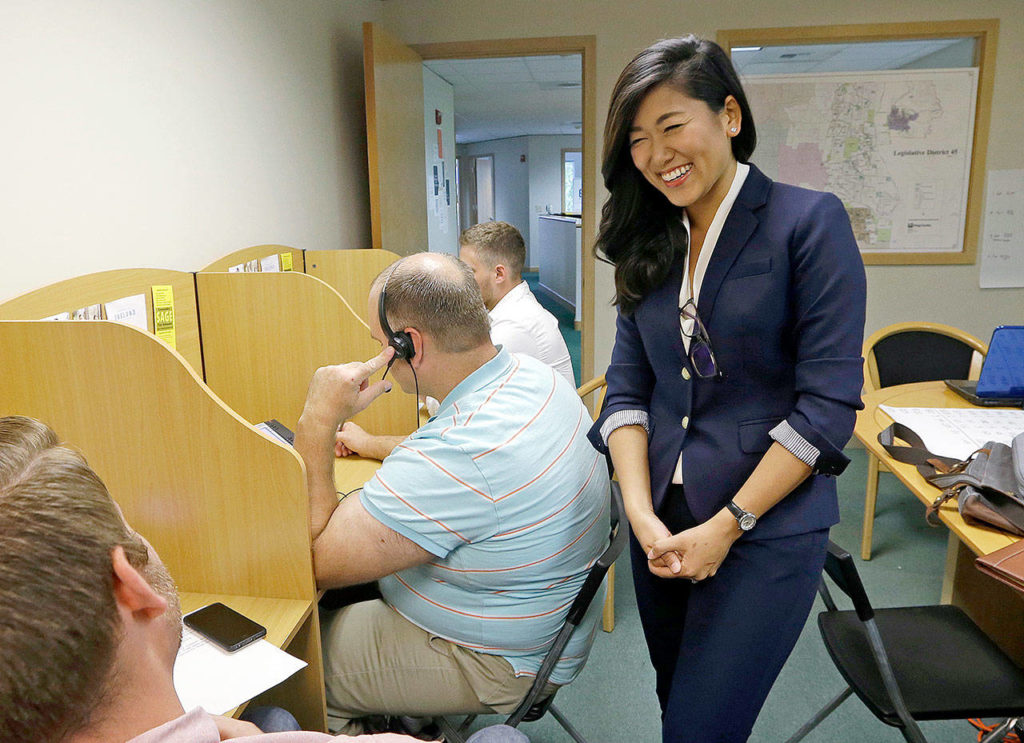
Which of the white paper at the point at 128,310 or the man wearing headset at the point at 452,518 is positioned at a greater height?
the white paper at the point at 128,310

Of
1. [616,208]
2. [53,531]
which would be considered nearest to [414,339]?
[616,208]

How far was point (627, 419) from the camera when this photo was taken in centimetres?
133

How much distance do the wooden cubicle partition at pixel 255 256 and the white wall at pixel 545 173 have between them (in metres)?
11.3

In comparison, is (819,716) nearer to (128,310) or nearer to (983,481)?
(983,481)

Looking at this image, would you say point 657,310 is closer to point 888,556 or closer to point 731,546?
point 731,546

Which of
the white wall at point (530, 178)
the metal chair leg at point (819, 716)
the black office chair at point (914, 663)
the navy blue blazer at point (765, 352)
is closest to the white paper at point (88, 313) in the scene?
the navy blue blazer at point (765, 352)

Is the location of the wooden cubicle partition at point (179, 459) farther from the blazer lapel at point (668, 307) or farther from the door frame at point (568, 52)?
the door frame at point (568, 52)

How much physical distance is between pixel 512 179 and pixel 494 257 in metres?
12.1

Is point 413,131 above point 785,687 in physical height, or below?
above

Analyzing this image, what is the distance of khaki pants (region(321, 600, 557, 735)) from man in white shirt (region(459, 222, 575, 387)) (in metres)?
1.15

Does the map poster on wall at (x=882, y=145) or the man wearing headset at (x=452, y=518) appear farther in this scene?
the map poster on wall at (x=882, y=145)

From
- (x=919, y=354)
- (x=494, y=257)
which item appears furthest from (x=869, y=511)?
(x=494, y=257)

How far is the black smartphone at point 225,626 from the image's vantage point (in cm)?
111

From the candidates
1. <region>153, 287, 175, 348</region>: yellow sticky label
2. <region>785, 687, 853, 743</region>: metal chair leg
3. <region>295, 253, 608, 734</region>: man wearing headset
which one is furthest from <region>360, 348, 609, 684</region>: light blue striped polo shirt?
<region>153, 287, 175, 348</region>: yellow sticky label
